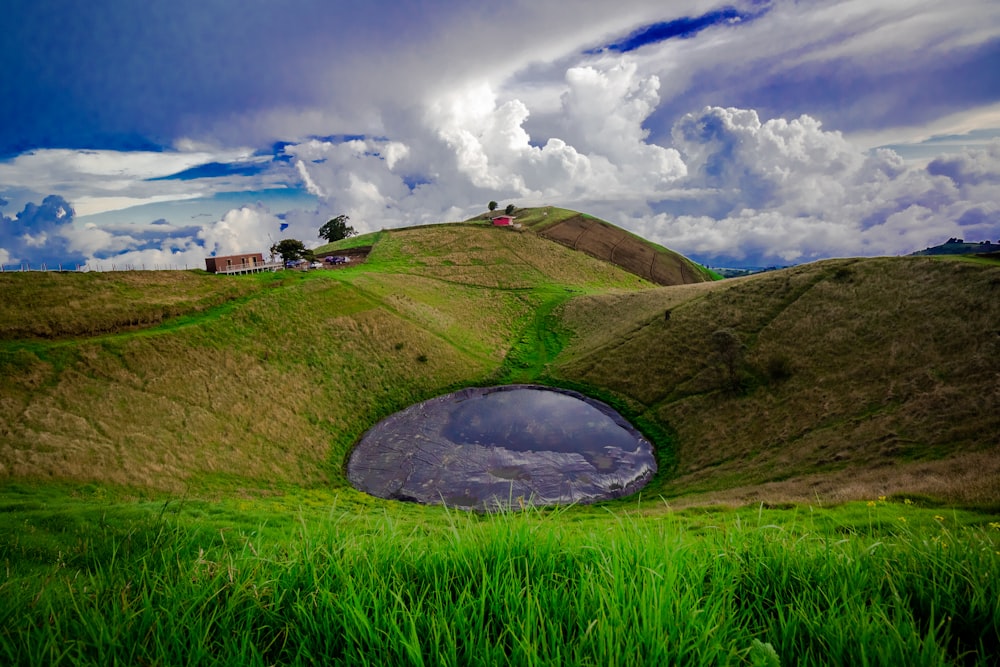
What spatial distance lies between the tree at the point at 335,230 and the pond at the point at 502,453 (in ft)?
290

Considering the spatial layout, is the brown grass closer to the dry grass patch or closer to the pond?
the pond

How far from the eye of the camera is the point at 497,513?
3225 mm

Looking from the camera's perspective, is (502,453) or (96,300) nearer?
(502,453)

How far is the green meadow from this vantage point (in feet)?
7.04

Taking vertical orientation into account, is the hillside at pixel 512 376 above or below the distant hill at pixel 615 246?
below

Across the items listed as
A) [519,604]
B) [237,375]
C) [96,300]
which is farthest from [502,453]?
[96,300]

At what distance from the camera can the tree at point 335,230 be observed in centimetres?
11244

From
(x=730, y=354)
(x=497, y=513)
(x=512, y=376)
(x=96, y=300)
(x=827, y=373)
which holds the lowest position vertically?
(x=512, y=376)

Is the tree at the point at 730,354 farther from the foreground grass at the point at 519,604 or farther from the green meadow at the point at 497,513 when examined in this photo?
the foreground grass at the point at 519,604

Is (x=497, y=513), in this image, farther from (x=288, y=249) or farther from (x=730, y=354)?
(x=288, y=249)

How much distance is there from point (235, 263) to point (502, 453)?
4485 cm

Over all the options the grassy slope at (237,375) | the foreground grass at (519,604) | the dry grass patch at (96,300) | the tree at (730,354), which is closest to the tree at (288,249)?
the grassy slope at (237,375)

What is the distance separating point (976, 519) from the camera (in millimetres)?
10953

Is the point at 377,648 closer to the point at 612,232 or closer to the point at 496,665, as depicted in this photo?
the point at 496,665
